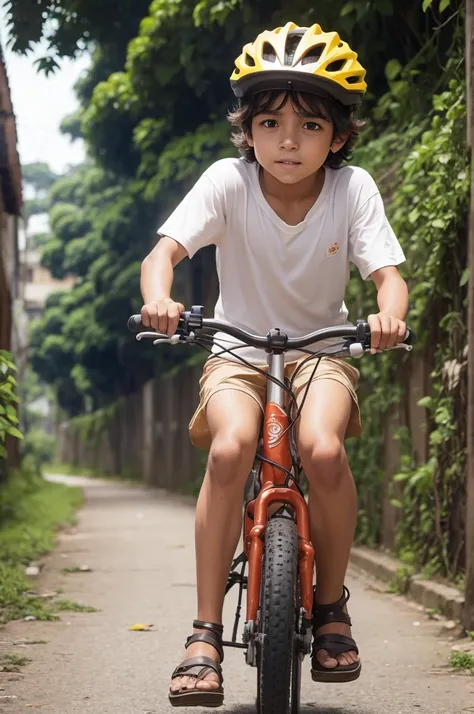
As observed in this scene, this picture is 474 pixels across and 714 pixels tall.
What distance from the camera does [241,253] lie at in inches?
159

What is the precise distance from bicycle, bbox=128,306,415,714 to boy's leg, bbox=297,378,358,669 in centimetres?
7

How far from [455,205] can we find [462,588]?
6.74 feet

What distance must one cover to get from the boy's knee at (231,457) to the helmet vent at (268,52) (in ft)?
4.05

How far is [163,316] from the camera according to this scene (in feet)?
11.6

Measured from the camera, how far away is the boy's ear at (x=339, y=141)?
4.09 meters

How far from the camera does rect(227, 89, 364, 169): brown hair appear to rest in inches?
155

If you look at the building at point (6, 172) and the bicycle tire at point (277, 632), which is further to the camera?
the building at point (6, 172)

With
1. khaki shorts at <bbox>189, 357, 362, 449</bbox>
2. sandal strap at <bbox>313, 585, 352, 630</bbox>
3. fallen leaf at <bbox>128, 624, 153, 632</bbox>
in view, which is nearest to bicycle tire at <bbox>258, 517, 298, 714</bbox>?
sandal strap at <bbox>313, 585, 352, 630</bbox>

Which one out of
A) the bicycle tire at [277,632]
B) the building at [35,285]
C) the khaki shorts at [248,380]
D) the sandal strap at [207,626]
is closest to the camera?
the bicycle tire at [277,632]

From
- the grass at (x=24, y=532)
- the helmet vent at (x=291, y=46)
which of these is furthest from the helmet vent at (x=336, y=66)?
the grass at (x=24, y=532)

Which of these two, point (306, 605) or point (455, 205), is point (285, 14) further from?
point (306, 605)

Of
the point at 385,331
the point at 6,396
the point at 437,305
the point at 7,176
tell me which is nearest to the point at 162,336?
the point at 385,331

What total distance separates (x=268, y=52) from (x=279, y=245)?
2.06ft

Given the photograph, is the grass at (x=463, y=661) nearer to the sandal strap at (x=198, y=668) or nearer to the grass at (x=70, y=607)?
the sandal strap at (x=198, y=668)
